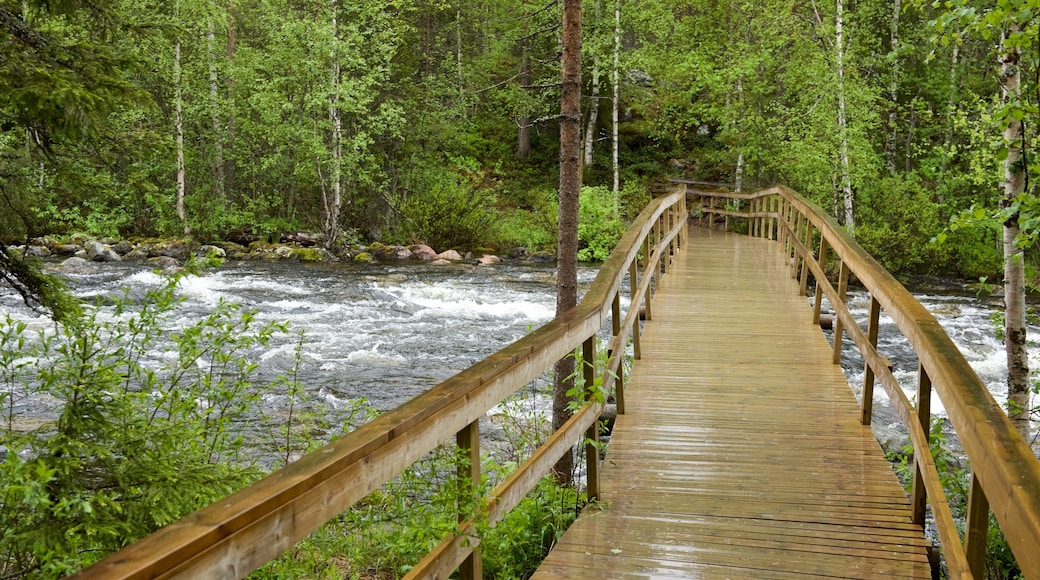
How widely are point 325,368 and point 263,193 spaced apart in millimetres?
18118

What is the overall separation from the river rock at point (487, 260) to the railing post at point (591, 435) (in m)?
18.4

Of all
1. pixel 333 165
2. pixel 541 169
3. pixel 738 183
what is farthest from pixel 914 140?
pixel 333 165

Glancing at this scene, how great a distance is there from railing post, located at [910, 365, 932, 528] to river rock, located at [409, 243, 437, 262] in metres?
20.1

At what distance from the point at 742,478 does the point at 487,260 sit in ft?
62.4

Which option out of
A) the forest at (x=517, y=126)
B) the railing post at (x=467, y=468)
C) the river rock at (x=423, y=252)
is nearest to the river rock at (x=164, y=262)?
the forest at (x=517, y=126)

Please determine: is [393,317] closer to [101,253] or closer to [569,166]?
[569,166]

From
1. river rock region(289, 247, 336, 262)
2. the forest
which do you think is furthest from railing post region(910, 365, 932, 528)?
river rock region(289, 247, 336, 262)

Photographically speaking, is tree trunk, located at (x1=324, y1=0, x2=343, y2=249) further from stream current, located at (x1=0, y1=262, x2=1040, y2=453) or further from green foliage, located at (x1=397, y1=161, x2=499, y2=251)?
stream current, located at (x1=0, y1=262, x2=1040, y2=453)

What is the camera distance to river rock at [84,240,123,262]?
21.0 m

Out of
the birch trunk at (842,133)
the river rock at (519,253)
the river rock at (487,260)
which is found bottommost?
the river rock at (487,260)

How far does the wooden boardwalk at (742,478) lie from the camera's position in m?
3.50

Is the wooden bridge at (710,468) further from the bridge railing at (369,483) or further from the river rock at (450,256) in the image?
the river rock at (450,256)

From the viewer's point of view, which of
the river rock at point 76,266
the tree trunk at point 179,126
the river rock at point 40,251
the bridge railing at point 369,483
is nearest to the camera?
the bridge railing at point 369,483

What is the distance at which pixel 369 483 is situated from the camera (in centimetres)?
198
